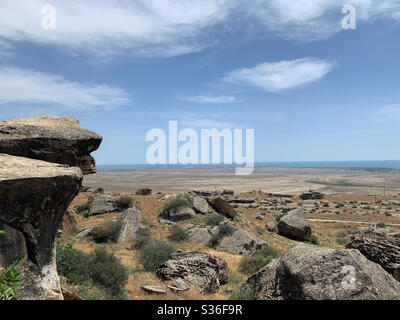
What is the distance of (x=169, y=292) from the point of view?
10.6 meters

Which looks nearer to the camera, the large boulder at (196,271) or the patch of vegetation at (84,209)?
the large boulder at (196,271)

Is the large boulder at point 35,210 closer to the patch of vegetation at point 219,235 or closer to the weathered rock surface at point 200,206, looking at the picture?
the patch of vegetation at point 219,235

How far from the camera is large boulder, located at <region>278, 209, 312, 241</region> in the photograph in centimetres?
2702

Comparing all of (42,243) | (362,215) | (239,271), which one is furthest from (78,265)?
(362,215)

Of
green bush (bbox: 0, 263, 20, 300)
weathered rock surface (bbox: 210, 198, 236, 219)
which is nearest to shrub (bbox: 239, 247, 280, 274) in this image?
green bush (bbox: 0, 263, 20, 300)

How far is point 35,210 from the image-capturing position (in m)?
6.75

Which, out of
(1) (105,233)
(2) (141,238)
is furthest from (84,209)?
(2) (141,238)

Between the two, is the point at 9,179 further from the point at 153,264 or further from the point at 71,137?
the point at 153,264

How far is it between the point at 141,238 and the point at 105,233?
281cm

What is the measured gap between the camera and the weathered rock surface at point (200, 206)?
88.7ft

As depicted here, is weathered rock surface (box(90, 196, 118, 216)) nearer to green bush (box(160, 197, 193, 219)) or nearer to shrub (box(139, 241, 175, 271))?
green bush (box(160, 197, 193, 219))

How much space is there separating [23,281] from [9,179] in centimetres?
240

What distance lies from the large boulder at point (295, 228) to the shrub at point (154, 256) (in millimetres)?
16280

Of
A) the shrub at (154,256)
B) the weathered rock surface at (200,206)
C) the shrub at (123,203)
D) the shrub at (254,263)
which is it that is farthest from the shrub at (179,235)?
the shrub at (123,203)
